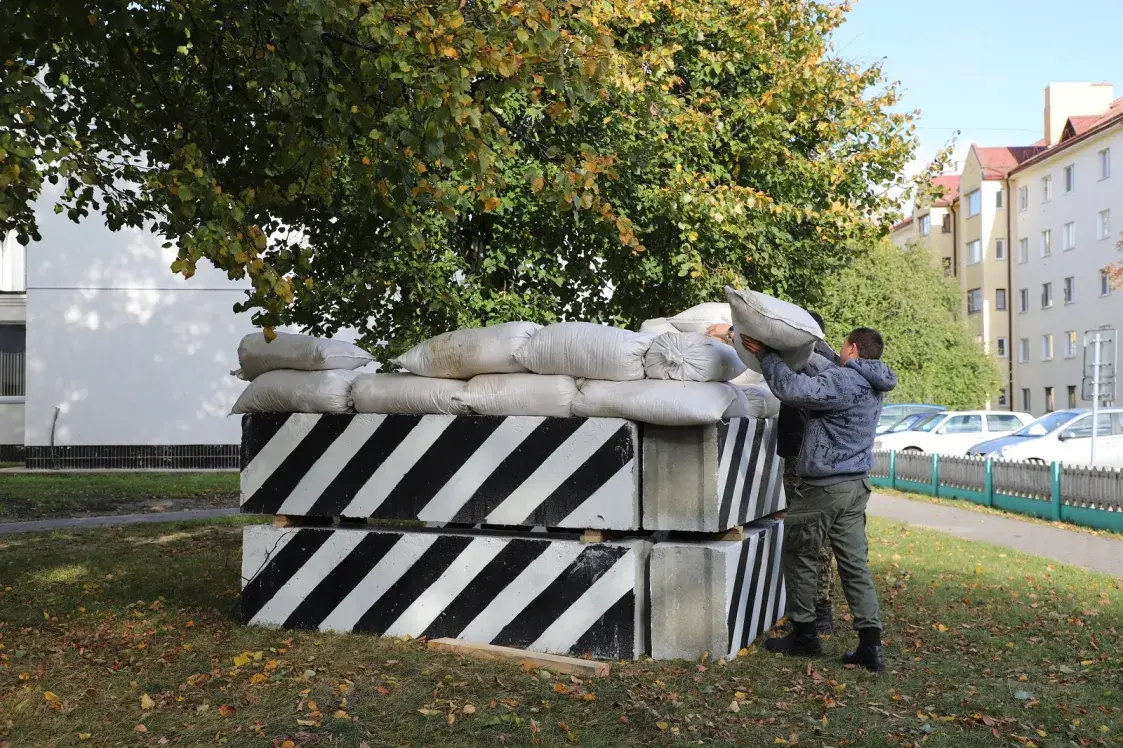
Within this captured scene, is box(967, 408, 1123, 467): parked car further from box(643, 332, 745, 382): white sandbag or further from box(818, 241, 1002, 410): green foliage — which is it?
box(818, 241, 1002, 410): green foliage

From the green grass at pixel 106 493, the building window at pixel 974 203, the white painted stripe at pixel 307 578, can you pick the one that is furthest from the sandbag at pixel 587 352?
the building window at pixel 974 203

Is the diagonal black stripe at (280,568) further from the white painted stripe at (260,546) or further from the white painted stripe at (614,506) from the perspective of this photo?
the white painted stripe at (614,506)

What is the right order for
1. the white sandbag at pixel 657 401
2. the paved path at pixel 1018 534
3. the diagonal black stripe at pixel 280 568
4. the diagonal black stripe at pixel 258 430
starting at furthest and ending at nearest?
1. the paved path at pixel 1018 534
2. the diagonal black stripe at pixel 258 430
3. the diagonal black stripe at pixel 280 568
4. the white sandbag at pixel 657 401

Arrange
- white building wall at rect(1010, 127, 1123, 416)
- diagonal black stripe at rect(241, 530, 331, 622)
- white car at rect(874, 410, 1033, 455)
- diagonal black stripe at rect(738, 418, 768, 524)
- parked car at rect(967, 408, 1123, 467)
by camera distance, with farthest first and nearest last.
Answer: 1. white building wall at rect(1010, 127, 1123, 416)
2. white car at rect(874, 410, 1033, 455)
3. parked car at rect(967, 408, 1123, 467)
4. diagonal black stripe at rect(241, 530, 331, 622)
5. diagonal black stripe at rect(738, 418, 768, 524)

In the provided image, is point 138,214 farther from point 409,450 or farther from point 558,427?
point 558,427

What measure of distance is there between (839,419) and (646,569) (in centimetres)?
129

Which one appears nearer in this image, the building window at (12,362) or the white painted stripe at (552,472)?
the white painted stripe at (552,472)

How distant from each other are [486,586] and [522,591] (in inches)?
7.9

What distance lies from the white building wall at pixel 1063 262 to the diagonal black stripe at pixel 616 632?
150 feet

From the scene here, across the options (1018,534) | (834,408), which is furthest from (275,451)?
(1018,534)

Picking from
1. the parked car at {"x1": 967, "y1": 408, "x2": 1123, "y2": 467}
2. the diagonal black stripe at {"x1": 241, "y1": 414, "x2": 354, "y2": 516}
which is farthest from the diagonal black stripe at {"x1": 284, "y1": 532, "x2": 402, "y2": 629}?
the parked car at {"x1": 967, "y1": 408, "x2": 1123, "y2": 467}

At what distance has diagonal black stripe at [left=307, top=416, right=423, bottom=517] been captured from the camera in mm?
6289

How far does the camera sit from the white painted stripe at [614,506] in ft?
19.2

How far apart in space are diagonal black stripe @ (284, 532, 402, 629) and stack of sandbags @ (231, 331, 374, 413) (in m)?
0.76
